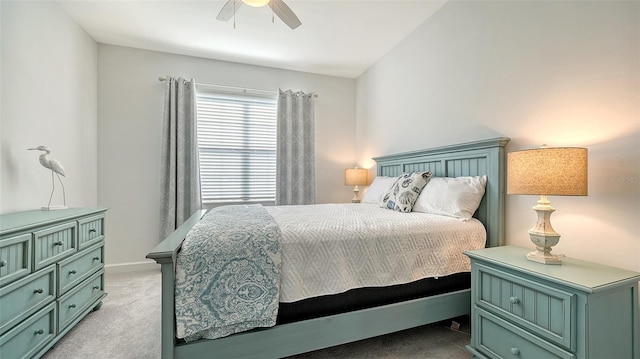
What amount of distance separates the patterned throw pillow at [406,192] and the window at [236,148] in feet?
6.36

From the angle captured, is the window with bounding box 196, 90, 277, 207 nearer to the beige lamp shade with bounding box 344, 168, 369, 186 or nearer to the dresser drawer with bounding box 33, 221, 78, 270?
the beige lamp shade with bounding box 344, 168, 369, 186

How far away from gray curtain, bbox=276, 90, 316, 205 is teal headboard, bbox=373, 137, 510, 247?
178cm

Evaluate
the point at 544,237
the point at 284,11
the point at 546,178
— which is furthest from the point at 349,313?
the point at 284,11

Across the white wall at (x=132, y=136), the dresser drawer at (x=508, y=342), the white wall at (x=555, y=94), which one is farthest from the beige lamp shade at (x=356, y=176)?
the dresser drawer at (x=508, y=342)

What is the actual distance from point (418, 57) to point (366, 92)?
45.5 inches

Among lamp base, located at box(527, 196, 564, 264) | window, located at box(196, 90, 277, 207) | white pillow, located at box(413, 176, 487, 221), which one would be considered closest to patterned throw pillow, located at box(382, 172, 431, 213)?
white pillow, located at box(413, 176, 487, 221)

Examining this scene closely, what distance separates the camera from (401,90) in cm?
310

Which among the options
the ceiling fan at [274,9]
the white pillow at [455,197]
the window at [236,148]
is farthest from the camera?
the window at [236,148]

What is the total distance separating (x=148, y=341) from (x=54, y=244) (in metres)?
0.85

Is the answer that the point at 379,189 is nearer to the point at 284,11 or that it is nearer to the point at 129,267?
the point at 284,11

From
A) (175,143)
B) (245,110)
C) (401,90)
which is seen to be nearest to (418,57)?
(401,90)

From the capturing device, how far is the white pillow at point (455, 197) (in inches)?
74.2

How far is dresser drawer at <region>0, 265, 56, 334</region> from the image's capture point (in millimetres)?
1249

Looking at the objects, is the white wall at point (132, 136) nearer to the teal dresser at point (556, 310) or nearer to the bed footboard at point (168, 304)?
the bed footboard at point (168, 304)
